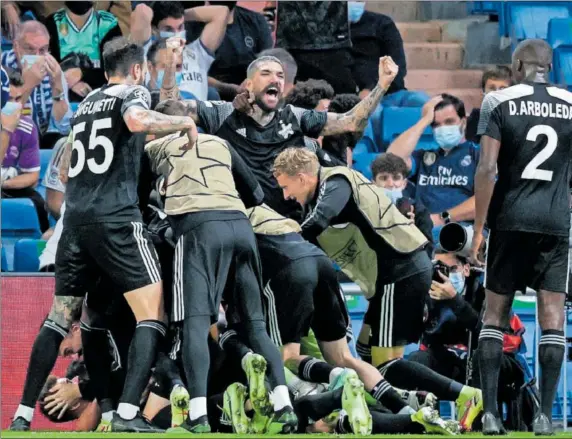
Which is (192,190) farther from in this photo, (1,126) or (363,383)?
(1,126)

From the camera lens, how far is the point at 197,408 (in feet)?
23.6

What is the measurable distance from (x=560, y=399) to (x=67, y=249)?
377cm

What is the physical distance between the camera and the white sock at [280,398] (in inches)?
291

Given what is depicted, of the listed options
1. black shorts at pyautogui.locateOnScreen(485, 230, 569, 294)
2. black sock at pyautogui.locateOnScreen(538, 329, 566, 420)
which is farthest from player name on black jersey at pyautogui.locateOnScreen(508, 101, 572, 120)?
black sock at pyautogui.locateOnScreen(538, 329, 566, 420)

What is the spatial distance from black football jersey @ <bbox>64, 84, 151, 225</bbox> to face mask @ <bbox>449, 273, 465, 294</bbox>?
8.48 ft

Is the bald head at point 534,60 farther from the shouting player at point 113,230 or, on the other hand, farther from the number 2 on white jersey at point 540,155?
the shouting player at point 113,230

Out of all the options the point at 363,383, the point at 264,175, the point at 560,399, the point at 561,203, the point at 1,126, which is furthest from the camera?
the point at 1,126

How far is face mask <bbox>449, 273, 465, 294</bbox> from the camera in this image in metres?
9.27

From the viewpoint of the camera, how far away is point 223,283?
7574 mm

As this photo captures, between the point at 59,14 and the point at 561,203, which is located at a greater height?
the point at 59,14

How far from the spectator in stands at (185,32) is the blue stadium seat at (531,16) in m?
2.71

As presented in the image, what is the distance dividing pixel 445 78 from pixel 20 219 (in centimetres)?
429

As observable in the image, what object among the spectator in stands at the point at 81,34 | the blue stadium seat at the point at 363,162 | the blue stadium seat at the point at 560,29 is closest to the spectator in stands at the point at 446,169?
the blue stadium seat at the point at 363,162

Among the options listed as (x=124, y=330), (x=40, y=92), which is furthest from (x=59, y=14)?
(x=124, y=330)
